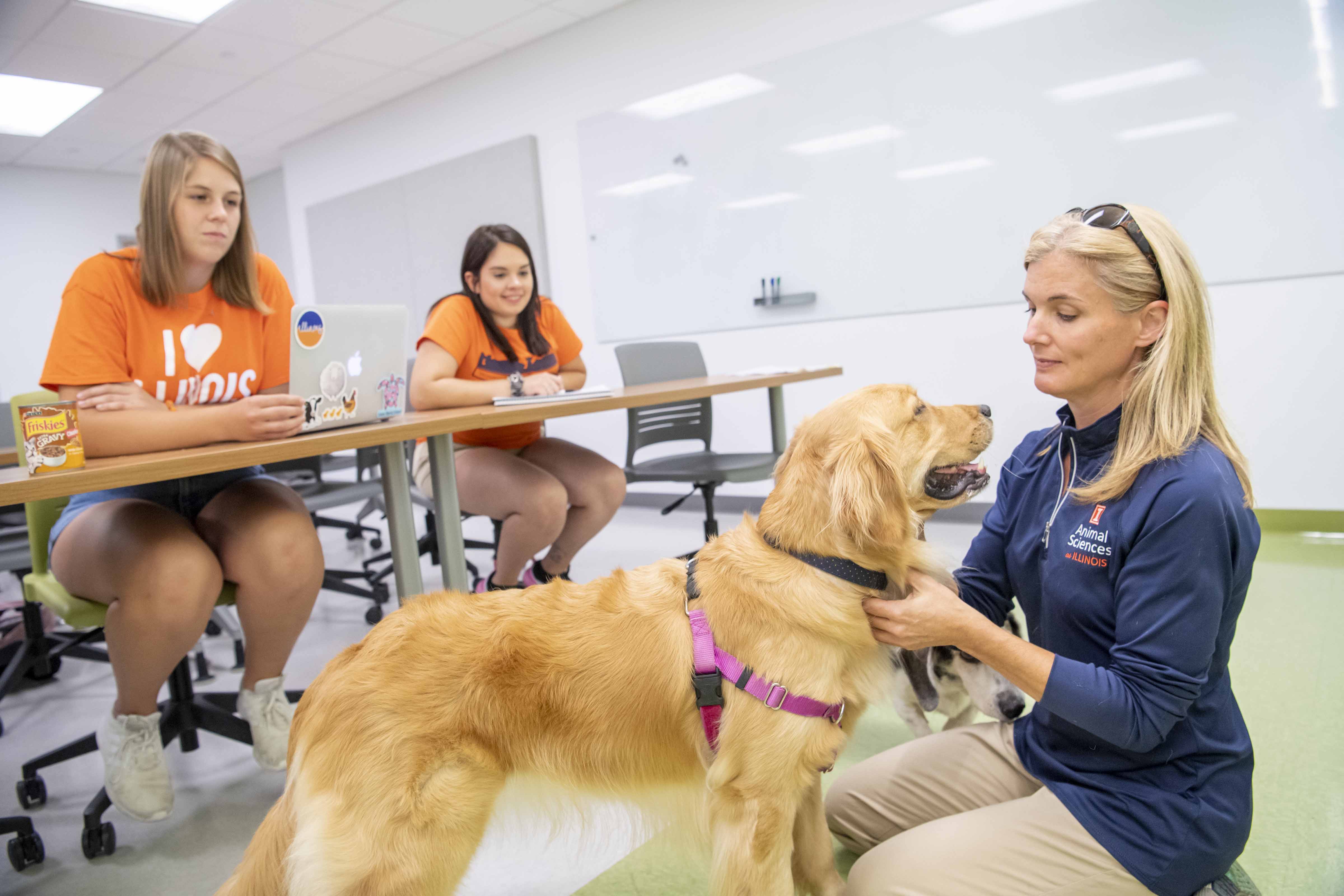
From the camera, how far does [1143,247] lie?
1169 millimetres

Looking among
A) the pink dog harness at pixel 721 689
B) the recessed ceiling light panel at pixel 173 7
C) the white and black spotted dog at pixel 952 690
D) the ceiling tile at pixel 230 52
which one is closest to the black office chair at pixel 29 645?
the pink dog harness at pixel 721 689

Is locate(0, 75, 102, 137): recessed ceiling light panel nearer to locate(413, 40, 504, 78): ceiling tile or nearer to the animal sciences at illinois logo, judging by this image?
locate(413, 40, 504, 78): ceiling tile

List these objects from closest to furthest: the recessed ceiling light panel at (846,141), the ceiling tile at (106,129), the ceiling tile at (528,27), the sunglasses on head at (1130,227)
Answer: the sunglasses on head at (1130,227) → the recessed ceiling light panel at (846,141) → the ceiling tile at (528,27) → the ceiling tile at (106,129)

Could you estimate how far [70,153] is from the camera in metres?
7.92

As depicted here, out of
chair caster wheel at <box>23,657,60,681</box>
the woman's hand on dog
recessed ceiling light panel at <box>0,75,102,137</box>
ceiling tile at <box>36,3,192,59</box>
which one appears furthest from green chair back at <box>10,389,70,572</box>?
recessed ceiling light panel at <box>0,75,102,137</box>

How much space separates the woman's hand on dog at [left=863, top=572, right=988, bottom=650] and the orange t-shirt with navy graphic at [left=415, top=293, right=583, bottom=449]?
6.48 feet

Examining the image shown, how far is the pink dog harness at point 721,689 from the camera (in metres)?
1.21

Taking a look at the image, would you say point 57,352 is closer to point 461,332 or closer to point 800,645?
point 461,332

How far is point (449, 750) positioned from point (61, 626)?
364cm

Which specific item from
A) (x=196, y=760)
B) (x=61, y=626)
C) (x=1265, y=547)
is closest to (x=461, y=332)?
→ (x=196, y=760)

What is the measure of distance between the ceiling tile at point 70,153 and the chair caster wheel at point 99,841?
805 cm

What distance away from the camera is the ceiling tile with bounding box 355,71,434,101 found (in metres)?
6.56

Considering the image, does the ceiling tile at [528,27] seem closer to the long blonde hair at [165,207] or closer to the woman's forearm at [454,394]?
the woman's forearm at [454,394]

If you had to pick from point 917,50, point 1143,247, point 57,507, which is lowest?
point 57,507
